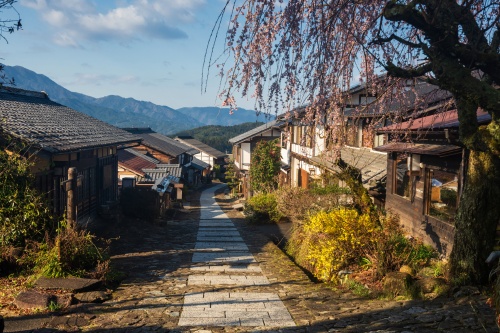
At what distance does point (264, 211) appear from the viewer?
2198cm

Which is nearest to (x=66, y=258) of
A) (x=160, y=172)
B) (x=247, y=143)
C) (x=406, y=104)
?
(x=406, y=104)

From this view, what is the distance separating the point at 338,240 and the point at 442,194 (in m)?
2.89

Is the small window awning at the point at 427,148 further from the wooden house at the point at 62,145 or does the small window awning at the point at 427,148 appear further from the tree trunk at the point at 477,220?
the wooden house at the point at 62,145

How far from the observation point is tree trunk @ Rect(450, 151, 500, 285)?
7043mm

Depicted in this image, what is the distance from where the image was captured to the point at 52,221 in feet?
→ 33.2

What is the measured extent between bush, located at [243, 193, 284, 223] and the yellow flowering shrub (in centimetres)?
1057

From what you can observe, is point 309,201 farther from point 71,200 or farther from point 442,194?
point 71,200

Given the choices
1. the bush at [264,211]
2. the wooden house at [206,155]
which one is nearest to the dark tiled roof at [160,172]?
the bush at [264,211]

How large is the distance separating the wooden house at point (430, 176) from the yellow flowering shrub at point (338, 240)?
1732 millimetres

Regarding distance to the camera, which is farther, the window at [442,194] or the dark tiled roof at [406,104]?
the window at [442,194]

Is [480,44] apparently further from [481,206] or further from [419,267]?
[419,267]

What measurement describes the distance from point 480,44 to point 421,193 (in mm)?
6409

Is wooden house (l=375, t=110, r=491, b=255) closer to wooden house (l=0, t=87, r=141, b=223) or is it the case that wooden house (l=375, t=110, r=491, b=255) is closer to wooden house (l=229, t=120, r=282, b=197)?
wooden house (l=0, t=87, r=141, b=223)

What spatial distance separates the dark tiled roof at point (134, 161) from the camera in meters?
34.6
